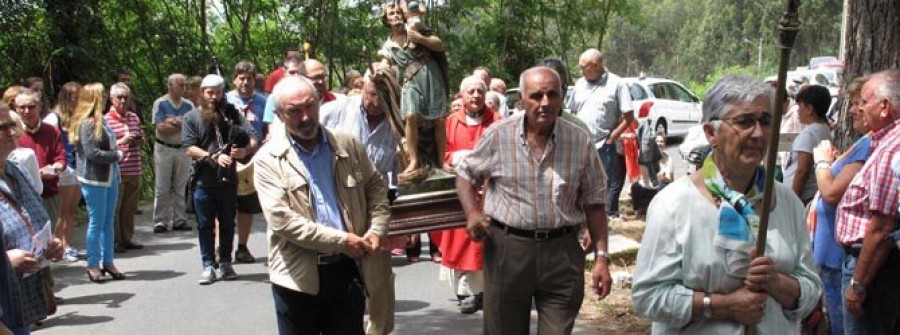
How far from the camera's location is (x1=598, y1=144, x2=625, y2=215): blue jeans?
10227mm

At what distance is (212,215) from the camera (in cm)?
834

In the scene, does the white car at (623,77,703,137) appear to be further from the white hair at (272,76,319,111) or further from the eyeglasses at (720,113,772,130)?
the eyeglasses at (720,113,772,130)

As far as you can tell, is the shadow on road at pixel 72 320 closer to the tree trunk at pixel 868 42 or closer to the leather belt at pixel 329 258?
the leather belt at pixel 329 258

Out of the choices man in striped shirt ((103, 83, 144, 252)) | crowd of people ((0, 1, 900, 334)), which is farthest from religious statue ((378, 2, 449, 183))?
man in striped shirt ((103, 83, 144, 252))

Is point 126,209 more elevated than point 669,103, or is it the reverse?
point 669,103

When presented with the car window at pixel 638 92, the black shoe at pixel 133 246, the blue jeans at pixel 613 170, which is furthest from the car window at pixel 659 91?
the black shoe at pixel 133 246

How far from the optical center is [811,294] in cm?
297

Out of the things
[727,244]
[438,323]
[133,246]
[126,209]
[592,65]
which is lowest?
[438,323]

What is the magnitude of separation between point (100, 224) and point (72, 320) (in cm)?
129

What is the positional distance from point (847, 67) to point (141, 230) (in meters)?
8.48

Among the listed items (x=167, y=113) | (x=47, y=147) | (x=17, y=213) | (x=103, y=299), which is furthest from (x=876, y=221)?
(x=167, y=113)

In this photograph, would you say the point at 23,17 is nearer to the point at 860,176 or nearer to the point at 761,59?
the point at 860,176

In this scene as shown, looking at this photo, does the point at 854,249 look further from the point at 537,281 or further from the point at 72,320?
the point at 72,320

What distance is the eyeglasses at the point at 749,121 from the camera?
9.41 ft
